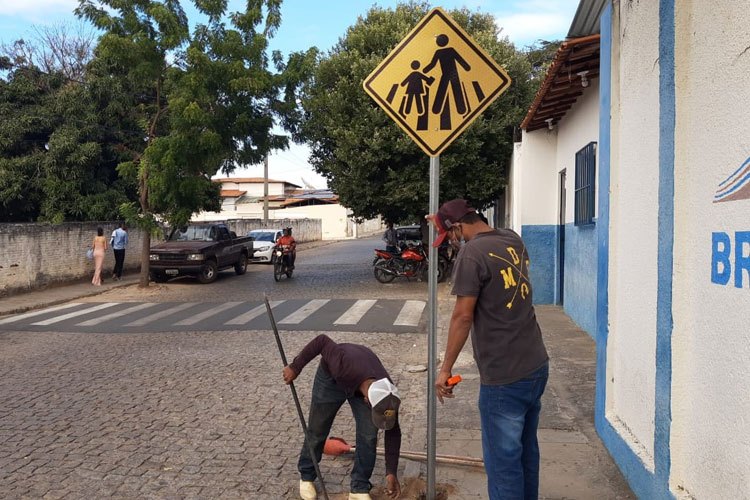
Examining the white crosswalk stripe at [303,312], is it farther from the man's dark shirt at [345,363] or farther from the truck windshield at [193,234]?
the man's dark shirt at [345,363]

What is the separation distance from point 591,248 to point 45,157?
731 inches

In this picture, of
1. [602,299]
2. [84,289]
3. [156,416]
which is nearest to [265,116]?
[84,289]

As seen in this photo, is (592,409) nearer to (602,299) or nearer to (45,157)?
(602,299)

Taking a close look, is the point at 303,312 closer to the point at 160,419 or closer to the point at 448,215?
the point at 160,419

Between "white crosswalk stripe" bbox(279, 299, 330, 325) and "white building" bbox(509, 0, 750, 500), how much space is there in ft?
22.8

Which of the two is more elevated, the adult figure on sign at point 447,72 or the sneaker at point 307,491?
the adult figure on sign at point 447,72

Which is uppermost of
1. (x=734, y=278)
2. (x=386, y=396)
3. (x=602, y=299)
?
(x=734, y=278)

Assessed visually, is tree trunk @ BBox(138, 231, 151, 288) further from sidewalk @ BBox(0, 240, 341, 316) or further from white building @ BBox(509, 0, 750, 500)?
white building @ BBox(509, 0, 750, 500)

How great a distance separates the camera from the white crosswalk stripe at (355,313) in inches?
446

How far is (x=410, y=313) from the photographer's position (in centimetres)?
1236

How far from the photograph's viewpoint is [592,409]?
5938 mm

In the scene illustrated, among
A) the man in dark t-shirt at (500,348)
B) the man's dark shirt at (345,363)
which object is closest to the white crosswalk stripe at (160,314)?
the man's dark shirt at (345,363)

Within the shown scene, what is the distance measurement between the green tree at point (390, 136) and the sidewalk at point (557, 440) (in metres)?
8.42

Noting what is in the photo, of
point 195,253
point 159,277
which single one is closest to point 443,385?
point 195,253
